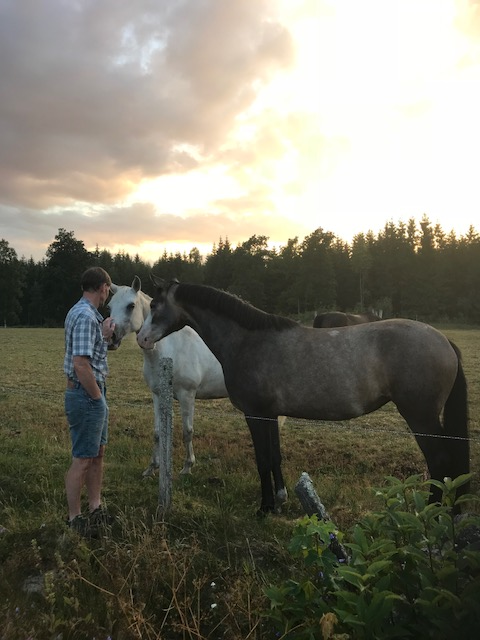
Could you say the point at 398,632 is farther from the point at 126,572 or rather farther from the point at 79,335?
the point at 79,335

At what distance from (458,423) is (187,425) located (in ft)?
11.6

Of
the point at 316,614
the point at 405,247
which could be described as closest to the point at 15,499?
the point at 316,614

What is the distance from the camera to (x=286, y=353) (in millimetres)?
4773

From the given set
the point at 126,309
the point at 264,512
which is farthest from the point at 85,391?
the point at 126,309

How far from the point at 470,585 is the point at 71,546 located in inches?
119

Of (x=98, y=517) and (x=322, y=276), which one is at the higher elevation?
(x=322, y=276)

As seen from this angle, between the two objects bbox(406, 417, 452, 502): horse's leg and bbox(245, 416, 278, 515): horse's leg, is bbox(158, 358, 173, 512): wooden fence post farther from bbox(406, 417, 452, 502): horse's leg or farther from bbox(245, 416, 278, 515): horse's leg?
bbox(406, 417, 452, 502): horse's leg

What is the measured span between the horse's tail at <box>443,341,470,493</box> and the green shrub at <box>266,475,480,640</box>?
84.2 inches

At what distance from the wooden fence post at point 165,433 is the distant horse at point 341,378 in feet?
3.18

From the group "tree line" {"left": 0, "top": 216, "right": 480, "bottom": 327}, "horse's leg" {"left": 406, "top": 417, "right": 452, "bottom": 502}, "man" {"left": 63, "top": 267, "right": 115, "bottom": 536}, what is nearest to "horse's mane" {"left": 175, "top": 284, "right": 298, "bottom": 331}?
"man" {"left": 63, "top": 267, "right": 115, "bottom": 536}

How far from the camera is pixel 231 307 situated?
5094 mm

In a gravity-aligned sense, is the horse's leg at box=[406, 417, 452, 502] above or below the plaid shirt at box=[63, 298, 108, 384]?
below

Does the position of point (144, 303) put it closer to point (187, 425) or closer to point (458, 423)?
point (187, 425)

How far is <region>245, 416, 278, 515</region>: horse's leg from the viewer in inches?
180
